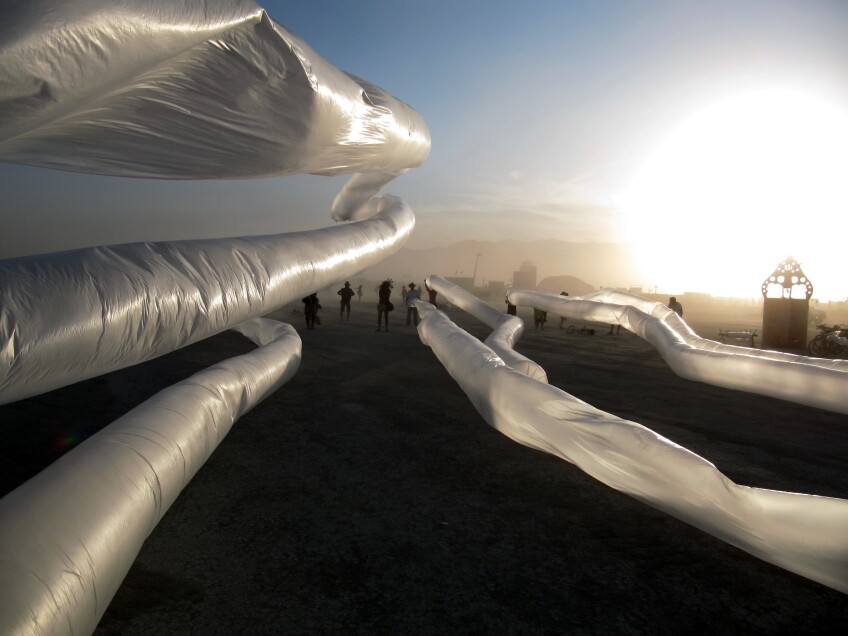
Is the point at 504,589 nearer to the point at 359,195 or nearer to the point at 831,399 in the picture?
the point at 831,399

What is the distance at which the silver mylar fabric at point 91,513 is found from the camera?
6.17 ft

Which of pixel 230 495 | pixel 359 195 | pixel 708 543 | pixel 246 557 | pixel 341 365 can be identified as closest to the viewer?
pixel 246 557

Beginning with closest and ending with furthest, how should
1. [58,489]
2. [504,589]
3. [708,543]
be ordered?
[58,489] < [504,589] < [708,543]

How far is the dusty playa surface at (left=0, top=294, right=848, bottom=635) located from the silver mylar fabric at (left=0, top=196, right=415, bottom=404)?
122cm

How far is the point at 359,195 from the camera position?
7.98 metres

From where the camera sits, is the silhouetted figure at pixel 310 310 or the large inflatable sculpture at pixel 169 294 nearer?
the large inflatable sculpture at pixel 169 294

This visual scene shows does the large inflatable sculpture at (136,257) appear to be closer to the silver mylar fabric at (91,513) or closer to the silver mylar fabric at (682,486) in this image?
the silver mylar fabric at (91,513)

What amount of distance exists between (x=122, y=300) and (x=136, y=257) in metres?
0.38

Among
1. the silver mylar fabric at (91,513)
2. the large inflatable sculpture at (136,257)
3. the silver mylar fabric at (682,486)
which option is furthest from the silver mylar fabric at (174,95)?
the silver mylar fabric at (682,486)

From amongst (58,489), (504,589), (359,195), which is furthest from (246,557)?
(359,195)

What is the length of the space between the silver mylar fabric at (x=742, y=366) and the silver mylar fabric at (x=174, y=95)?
5.29 metres

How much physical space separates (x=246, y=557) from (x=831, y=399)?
20.1 feet

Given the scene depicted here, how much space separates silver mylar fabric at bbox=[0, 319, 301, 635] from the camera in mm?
1882

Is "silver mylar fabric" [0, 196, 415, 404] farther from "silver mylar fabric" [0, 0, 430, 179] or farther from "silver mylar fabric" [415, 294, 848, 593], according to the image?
"silver mylar fabric" [415, 294, 848, 593]
